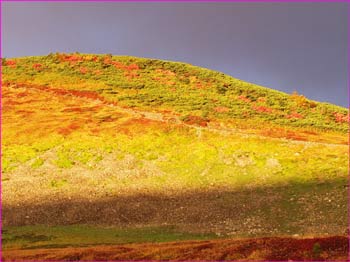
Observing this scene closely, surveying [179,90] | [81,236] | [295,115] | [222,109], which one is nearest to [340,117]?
[295,115]

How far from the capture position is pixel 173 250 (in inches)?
1153

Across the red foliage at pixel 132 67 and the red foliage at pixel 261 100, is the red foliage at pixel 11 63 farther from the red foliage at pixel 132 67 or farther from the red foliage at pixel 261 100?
the red foliage at pixel 261 100

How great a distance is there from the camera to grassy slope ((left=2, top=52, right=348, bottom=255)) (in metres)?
46.2

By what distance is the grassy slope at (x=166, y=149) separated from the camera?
152ft

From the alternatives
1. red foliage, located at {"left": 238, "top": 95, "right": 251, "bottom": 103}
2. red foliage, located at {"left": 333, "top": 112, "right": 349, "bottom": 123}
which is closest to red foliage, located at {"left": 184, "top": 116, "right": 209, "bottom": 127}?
red foliage, located at {"left": 238, "top": 95, "right": 251, "bottom": 103}

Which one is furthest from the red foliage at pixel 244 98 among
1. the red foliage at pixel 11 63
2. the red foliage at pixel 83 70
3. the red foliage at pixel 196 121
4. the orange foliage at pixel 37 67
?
the red foliage at pixel 11 63

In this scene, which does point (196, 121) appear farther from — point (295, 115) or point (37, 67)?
point (37, 67)

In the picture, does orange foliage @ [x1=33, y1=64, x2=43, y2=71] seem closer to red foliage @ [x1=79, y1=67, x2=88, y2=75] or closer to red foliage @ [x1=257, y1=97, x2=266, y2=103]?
red foliage @ [x1=79, y1=67, x2=88, y2=75]

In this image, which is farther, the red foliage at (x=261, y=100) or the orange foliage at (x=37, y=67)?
the orange foliage at (x=37, y=67)

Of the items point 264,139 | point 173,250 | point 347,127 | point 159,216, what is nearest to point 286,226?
point 159,216

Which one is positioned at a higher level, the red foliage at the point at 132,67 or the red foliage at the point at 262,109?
the red foliage at the point at 132,67

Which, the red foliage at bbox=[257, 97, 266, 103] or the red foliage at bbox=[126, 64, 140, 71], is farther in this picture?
the red foliage at bbox=[126, 64, 140, 71]

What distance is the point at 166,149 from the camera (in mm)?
66312

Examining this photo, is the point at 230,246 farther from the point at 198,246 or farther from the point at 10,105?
the point at 10,105
